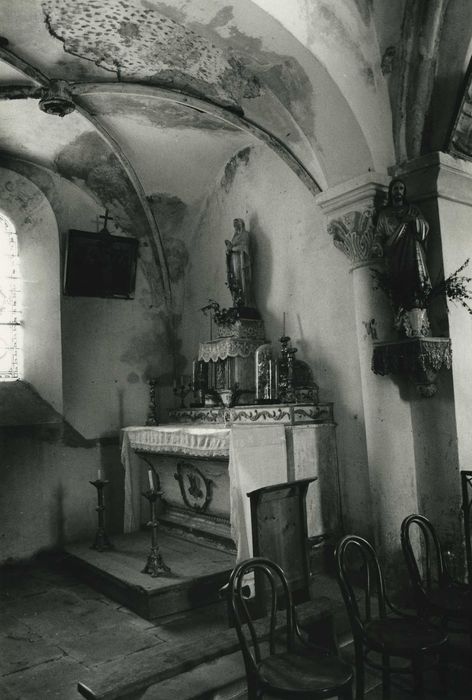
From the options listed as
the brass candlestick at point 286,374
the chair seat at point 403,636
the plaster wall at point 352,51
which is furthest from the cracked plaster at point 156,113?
the chair seat at point 403,636

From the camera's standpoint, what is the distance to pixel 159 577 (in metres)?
4.81

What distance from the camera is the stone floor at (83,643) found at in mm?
3344

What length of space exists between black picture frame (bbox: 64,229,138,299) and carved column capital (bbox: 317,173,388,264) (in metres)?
3.09

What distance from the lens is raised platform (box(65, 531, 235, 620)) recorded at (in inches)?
180

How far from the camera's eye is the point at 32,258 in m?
6.90

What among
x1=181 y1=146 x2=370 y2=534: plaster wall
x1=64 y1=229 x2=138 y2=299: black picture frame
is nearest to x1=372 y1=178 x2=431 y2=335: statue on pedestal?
x1=181 y1=146 x2=370 y2=534: plaster wall

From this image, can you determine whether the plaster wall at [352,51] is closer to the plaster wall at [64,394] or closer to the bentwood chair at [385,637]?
the bentwood chair at [385,637]

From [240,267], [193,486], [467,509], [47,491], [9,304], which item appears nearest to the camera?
[467,509]

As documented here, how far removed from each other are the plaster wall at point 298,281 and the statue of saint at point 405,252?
875 millimetres

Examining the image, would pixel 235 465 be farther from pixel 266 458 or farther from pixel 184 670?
pixel 184 670

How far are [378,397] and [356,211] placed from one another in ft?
5.09

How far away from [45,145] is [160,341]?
272 centimetres

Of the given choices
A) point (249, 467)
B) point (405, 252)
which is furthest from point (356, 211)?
point (249, 467)

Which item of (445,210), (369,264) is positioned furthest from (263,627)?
(445,210)
